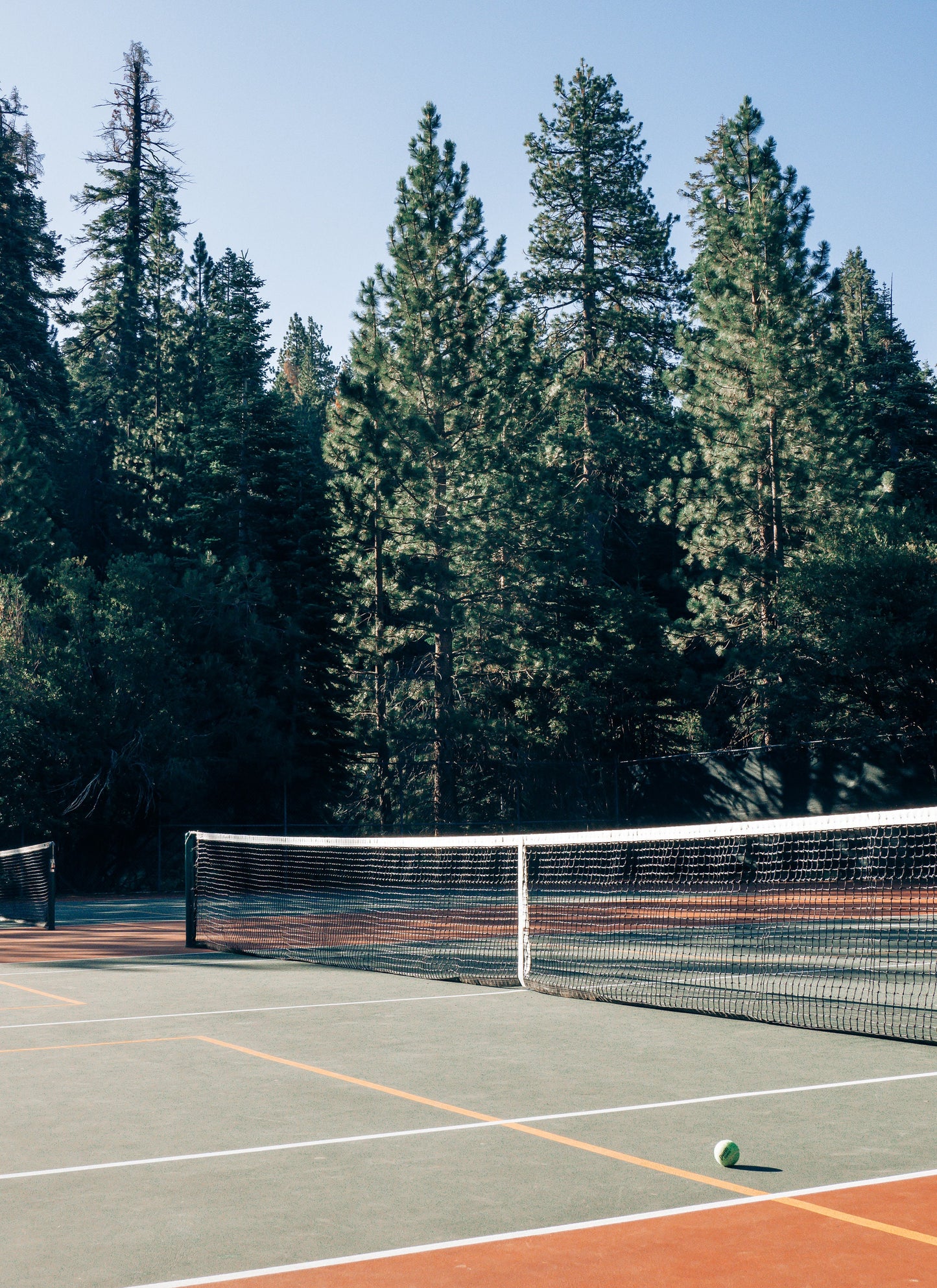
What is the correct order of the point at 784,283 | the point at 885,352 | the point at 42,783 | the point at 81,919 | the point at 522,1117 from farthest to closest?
the point at 885,352 < the point at 784,283 < the point at 42,783 < the point at 81,919 < the point at 522,1117

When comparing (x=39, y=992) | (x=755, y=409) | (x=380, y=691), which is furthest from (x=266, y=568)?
(x=39, y=992)

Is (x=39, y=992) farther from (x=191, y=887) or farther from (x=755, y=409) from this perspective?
(x=755, y=409)

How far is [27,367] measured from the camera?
182ft

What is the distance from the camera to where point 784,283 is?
3994 centimetres

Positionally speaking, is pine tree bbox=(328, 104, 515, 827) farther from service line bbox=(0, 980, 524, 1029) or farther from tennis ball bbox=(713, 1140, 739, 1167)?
tennis ball bbox=(713, 1140, 739, 1167)

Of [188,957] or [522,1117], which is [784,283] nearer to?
[188,957]

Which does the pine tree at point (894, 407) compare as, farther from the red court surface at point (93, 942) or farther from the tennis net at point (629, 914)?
the red court surface at point (93, 942)

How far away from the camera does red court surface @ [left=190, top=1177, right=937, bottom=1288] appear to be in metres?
4.49

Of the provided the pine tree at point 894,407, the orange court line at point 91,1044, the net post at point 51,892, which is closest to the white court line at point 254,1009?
the orange court line at point 91,1044

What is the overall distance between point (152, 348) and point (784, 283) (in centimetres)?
3200

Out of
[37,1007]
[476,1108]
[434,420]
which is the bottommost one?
[37,1007]

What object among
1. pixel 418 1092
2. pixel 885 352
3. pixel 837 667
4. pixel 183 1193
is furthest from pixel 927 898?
pixel 885 352

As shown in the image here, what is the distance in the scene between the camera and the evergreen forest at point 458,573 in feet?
107

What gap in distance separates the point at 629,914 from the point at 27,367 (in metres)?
41.5
